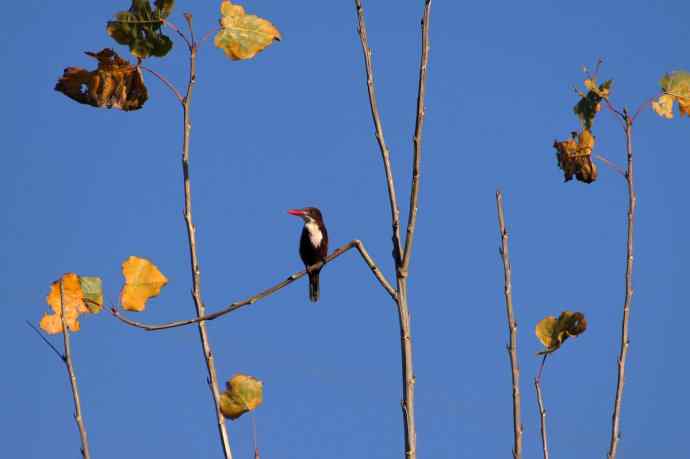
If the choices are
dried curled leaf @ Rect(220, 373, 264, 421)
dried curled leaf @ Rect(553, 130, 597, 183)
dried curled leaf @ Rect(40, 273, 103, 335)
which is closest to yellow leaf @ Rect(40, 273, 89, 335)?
dried curled leaf @ Rect(40, 273, 103, 335)

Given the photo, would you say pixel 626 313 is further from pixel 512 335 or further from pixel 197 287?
pixel 197 287

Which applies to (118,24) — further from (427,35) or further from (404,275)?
(404,275)

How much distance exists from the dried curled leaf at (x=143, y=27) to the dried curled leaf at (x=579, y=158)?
2144 mm

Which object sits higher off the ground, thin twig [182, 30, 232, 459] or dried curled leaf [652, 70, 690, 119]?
dried curled leaf [652, 70, 690, 119]

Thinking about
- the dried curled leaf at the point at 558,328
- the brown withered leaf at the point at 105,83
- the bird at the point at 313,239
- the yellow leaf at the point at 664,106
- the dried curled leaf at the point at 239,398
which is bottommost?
the dried curled leaf at the point at 239,398

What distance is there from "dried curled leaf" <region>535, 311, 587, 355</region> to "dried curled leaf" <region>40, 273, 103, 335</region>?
1.68 metres

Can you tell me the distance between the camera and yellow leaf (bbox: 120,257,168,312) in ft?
12.9

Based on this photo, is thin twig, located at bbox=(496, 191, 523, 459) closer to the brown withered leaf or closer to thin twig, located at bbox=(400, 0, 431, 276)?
thin twig, located at bbox=(400, 0, 431, 276)

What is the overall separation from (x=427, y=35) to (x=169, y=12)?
1.20m

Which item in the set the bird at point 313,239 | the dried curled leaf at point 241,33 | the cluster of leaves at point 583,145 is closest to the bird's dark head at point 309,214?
the bird at point 313,239

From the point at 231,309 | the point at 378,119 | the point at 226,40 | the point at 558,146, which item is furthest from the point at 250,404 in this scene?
the point at 558,146

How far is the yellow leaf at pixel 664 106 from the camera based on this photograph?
518 cm

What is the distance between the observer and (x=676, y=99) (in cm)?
528

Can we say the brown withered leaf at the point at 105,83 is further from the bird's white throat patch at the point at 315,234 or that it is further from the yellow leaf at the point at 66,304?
the bird's white throat patch at the point at 315,234
